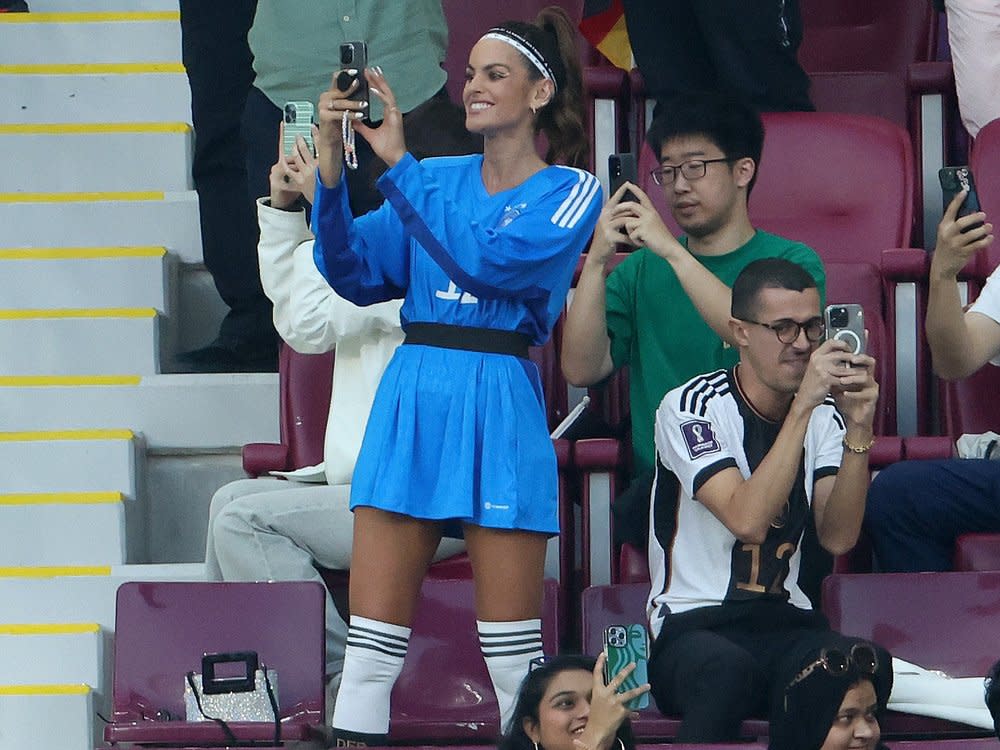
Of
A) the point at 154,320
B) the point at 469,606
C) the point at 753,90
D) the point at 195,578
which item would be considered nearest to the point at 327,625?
the point at 469,606

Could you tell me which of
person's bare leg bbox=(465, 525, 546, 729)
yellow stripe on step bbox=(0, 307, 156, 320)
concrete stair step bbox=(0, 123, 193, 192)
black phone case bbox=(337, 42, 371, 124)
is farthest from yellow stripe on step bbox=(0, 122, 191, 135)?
person's bare leg bbox=(465, 525, 546, 729)

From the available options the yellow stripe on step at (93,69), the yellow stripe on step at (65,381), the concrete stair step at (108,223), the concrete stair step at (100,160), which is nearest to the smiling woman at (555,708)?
the yellow stripe on step at (65,381)

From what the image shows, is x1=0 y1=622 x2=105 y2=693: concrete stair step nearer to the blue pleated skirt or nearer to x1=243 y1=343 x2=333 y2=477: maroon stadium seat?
x1=243 y1=343 x2=333 y2=477: maroon stadium seat

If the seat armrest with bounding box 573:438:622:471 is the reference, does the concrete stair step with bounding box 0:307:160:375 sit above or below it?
above

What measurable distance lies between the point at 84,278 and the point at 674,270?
5.54 feet

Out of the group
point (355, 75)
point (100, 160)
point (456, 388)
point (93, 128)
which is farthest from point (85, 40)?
point (456, 388)

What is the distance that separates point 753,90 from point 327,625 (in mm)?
1663

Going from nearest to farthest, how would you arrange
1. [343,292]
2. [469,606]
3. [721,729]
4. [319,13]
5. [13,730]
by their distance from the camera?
[721,729]
[343,292]
[469,606]
[13,730]
[319,13]

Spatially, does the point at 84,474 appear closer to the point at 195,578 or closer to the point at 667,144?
the point at 195,578

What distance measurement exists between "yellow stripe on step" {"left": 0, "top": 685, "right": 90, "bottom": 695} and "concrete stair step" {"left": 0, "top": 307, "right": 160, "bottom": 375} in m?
0.95

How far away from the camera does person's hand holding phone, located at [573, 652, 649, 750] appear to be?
2.73 metres

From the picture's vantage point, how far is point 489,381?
10.2 ft

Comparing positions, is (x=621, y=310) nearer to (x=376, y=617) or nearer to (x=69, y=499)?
(x=376, y=617)

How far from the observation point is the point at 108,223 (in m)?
4.88
